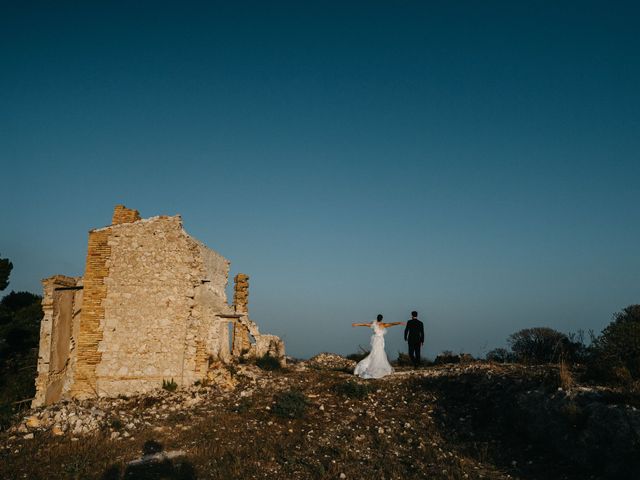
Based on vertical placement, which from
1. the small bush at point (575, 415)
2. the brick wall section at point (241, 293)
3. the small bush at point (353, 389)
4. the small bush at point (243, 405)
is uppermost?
the brick wall section at point (241, 293)

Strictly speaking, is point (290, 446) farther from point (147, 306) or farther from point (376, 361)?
point (147, 306)

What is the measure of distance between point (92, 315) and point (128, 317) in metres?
1.05

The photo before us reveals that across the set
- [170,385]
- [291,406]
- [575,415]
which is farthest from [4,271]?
[575,415]

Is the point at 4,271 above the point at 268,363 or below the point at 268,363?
above

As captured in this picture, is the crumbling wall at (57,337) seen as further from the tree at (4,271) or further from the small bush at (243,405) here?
the tree at (4,271)

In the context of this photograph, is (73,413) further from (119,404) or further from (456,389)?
(456,389)

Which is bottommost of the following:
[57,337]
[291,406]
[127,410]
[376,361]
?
[127,410]

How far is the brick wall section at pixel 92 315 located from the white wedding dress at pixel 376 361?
834cm

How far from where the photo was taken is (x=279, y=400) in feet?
38.8

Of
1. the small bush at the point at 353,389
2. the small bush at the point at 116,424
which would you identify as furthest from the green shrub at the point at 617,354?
the small bush at the point at 116,424

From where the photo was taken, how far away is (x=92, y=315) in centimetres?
1377

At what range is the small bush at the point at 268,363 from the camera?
60.5ft

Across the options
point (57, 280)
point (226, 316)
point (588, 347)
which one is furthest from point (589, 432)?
point (57, 280)

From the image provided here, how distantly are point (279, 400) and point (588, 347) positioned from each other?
838 cm
